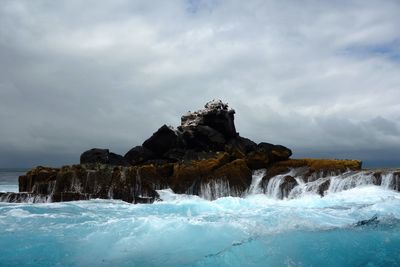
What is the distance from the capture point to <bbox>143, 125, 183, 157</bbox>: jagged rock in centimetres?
3947

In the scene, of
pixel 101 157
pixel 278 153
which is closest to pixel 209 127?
pixel 101 157

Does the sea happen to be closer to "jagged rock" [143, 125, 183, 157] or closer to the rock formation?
the rock formation

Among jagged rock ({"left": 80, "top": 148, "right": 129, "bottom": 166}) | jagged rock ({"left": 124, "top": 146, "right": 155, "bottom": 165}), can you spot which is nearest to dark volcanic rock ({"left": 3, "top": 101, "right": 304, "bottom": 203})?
jagged rock ({"left": 80, "top": 148, "right": 129, "bottom": 166})

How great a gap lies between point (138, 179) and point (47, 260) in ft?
56.8

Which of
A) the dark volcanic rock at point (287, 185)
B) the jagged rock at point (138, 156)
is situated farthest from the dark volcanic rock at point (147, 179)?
the jagged rock at point (138, 156)

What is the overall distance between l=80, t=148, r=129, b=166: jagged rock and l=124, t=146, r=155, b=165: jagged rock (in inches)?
21.8

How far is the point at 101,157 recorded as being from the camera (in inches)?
1485

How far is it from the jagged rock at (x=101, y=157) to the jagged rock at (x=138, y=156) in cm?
55

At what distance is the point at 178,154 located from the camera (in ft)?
126

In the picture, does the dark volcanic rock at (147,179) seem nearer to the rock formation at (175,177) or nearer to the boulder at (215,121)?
the rock formation at (175,177)

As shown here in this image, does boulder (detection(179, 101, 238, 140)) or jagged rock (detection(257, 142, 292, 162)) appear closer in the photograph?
jagged rock (detection(257, 142, 292, 162))

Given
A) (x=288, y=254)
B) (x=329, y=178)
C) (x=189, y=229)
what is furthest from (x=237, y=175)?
(x=288, y=254)

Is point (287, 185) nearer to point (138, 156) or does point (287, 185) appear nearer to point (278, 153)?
point (278, 153)

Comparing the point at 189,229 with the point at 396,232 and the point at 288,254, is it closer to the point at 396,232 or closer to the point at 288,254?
the point at 288,254
